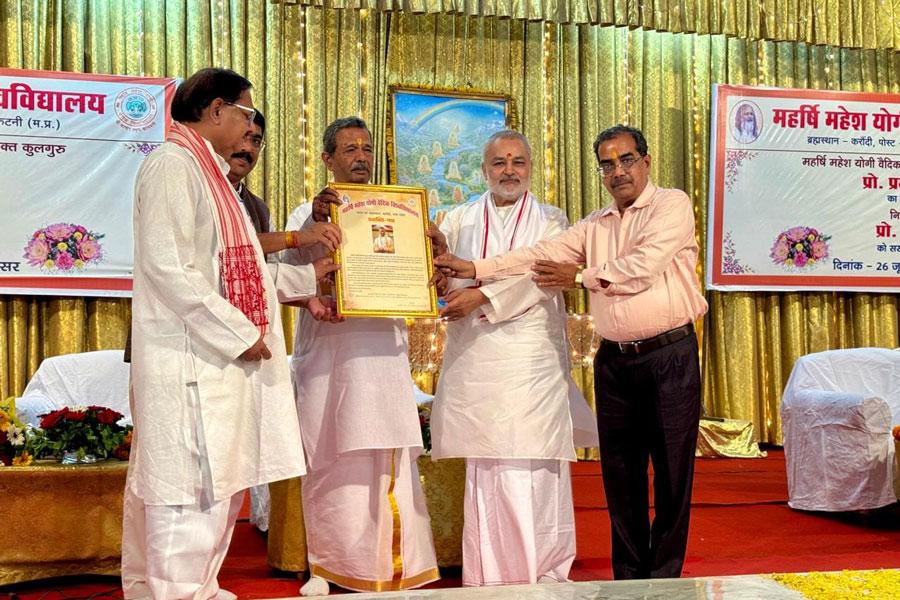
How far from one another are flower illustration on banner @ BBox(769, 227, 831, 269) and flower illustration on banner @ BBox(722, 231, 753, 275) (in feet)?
0.90

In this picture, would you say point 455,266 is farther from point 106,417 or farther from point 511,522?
point 106,417

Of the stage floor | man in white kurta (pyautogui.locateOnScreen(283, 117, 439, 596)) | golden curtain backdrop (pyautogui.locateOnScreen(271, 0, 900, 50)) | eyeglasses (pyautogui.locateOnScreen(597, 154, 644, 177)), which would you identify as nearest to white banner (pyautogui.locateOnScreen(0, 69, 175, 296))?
golden curtain backdrop (pyautogui.locateOnScreen(271, 0, 900, 50))

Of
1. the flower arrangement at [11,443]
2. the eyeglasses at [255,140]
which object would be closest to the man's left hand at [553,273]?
the eyeglasses at [255,140]

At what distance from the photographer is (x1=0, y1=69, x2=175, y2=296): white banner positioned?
6430 mm

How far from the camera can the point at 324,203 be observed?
11.8 feet

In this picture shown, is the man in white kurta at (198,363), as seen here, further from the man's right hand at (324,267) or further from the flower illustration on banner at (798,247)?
the flower illustration on banner at (798,247)

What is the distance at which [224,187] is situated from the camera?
288cm

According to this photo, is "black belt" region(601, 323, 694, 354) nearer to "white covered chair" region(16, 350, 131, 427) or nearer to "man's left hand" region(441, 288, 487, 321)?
"man's left hand" region(441, 288, 487, 321)

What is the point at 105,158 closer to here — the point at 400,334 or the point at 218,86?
the point at 400,334

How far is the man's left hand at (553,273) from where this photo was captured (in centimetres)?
369

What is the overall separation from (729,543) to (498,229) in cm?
198

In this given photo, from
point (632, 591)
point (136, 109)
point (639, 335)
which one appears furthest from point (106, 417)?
point (136, 109)

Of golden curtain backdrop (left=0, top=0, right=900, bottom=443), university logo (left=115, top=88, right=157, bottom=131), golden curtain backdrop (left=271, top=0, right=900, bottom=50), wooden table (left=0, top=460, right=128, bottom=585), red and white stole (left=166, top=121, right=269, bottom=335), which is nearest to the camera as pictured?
red and white stole (left=166, top=121, right=269, bottom=335)

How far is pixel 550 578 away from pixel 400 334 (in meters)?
1.05
